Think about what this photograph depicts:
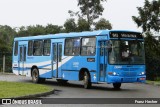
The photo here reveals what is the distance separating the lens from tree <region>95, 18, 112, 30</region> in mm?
51003

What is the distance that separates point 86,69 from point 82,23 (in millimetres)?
25576

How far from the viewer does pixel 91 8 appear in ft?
176

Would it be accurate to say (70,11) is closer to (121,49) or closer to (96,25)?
(96,25)

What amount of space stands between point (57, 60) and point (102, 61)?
15.7 feet

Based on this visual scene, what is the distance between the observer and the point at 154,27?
39.8 metres

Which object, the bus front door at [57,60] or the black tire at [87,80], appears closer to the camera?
the black tire at [87,80]

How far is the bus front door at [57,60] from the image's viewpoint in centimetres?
2694

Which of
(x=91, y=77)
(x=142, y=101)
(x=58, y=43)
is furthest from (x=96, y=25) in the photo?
(x=142, y=101)

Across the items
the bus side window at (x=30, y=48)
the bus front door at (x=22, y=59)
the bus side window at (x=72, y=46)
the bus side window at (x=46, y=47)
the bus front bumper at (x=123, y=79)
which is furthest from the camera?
the bus front door at (x=22, y=59)

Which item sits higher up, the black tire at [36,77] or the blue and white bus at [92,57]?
the blue and white bus at [92,57]

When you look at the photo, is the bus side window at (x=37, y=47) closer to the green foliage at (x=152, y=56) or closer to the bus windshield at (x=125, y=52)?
the bus windshield at (x=125, y=52)

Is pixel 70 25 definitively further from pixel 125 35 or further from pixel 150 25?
pixel 125 35

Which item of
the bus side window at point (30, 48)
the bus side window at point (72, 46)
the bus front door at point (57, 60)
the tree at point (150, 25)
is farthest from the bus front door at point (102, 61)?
the tree at point (150, 25)

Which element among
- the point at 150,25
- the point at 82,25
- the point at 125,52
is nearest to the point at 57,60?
the point at 125,52
